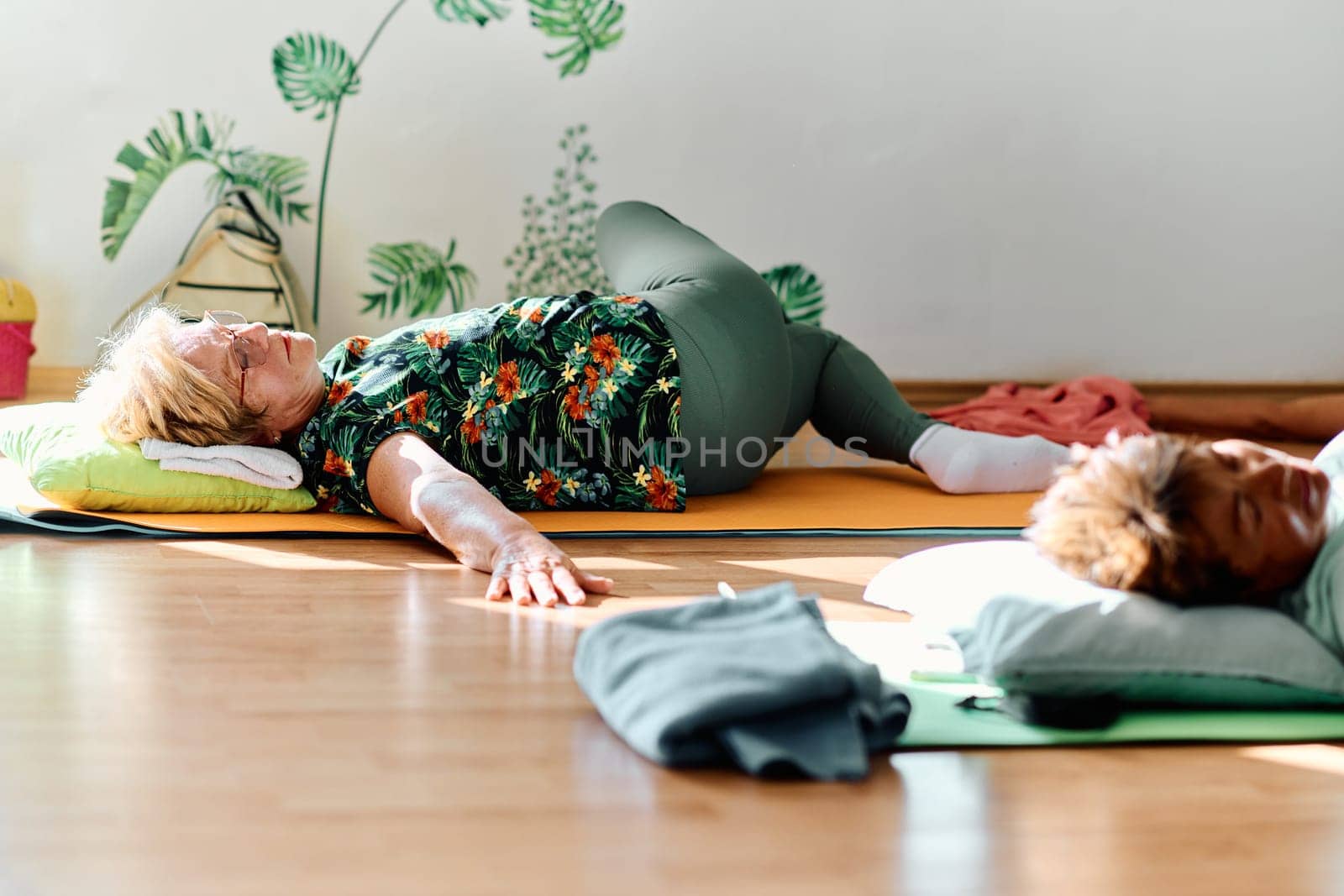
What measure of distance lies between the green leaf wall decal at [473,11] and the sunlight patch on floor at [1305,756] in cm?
365

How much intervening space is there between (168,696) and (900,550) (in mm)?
1475

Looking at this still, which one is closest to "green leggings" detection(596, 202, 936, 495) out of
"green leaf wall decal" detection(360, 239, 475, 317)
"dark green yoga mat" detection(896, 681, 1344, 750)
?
"green leaf wall decal" detection(360, 239, 475, 317)

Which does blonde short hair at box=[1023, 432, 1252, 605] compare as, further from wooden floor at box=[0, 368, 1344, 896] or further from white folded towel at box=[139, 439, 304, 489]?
white folded towel at box=[139, 439, 304, 489]

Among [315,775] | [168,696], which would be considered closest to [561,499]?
[168,696]

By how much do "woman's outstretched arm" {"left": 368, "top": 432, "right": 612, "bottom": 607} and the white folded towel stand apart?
208 mm

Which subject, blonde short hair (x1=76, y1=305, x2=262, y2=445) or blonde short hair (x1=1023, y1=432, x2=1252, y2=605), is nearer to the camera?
blonde short hair (x1=1023, y1=432, x2=1252, y2=605)

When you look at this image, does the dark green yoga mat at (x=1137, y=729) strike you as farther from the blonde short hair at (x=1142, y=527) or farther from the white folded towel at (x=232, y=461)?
the white folded towel at (x=232, y=461)

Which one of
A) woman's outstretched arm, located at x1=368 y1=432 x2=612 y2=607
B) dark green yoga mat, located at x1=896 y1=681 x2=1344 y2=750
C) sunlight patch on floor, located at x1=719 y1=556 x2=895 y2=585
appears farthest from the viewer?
sunlight patch on floor, located at x1=719 y1=556 x2=895 y2=585

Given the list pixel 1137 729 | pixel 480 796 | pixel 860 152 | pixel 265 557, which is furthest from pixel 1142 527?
pixel 860 152

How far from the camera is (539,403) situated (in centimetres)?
286

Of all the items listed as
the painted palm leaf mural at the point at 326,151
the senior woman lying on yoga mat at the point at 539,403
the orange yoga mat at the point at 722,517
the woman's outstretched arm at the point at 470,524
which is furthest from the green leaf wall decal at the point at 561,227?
the woman's outstretched arm at the point at 470,524

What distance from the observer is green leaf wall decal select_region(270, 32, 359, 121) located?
14.6ft

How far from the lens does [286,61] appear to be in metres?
4.46

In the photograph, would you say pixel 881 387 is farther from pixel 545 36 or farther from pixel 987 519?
pixel 545 36
